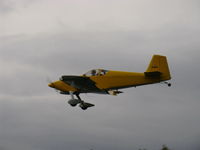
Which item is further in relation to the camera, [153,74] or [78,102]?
[78,102]

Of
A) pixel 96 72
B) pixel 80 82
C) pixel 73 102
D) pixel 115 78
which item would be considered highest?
pixel 96 72

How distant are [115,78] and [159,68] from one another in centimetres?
303

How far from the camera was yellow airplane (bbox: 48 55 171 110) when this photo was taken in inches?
1030

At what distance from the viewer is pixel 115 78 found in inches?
1046

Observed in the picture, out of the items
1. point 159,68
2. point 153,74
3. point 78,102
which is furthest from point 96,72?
point 159,68

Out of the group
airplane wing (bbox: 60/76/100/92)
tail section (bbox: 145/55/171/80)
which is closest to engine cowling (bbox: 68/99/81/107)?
airplane wing (bbox: 60/76/100/92)

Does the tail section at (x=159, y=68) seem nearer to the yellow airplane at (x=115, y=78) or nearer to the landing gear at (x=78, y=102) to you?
the yellow airplane at (x=115, y=78)

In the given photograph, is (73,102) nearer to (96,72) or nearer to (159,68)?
(96,72)

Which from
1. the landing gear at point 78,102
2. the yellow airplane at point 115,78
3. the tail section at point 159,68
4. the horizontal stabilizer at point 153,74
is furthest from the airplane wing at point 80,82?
the tail section at point 159,68

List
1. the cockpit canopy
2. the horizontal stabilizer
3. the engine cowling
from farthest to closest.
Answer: the engine cowling < the cockpit canopy < the horizontal stabilizer

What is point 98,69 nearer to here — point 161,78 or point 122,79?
point 122,79

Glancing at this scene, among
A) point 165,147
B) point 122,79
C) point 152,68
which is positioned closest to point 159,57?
point 152,68

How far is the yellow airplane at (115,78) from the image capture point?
26.2 meters

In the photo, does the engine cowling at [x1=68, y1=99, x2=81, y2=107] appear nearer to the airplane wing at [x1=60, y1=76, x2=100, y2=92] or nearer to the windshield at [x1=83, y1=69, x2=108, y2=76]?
the airplane wing at [x1=60, y1=76, x2=100, y2=92]
